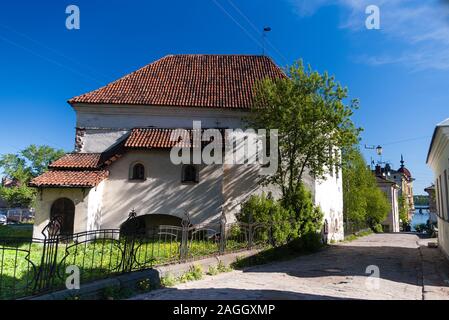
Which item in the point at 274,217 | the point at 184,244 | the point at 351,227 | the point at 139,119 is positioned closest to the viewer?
the point at 184,244

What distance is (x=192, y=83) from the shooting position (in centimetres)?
2120

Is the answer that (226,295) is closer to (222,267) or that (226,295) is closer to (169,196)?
(222,267)

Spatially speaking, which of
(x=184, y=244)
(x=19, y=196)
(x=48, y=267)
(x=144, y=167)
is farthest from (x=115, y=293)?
(x=19, y=196)

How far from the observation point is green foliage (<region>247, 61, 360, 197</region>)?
1496 centimetres

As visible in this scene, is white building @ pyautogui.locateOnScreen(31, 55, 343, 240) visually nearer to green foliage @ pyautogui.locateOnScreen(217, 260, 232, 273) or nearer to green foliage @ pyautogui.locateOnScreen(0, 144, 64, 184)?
green foliage @ pyautogui.locateOnScreen(217, 260, 232, 273)

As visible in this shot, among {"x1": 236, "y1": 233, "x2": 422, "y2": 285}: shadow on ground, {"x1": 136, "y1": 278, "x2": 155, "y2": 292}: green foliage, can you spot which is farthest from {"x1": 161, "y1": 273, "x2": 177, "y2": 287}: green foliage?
{"x1": 236, "y1": 233, "x2": 422, "y2": 285}: shadow on ground

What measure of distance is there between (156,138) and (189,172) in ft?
7.79

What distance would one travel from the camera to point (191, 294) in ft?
24.0

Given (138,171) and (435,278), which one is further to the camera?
(138,171)

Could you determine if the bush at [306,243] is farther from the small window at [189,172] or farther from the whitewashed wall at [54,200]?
the whitewashed wall at [54,200]

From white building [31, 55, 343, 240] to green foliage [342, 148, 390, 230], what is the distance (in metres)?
13.7

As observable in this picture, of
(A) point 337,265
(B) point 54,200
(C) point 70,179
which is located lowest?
(A) point 337,265
